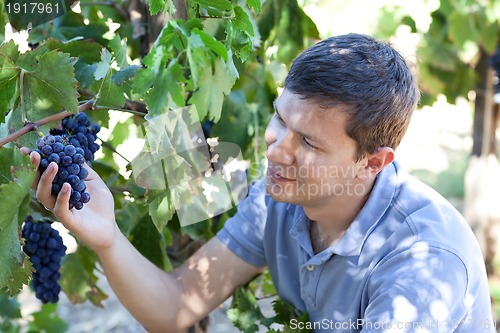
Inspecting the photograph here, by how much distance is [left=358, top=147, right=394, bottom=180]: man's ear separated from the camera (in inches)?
61.2

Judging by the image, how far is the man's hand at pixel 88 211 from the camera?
3.79ft

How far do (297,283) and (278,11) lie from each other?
2.21 ft

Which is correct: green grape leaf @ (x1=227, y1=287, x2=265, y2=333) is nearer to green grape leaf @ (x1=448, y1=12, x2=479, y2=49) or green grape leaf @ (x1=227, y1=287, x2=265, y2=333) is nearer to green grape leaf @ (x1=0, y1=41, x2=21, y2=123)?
green grape leaf @ (x1=0, y1=41, x2=21, y2=123)

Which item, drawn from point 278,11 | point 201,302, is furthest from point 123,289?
point 278,11

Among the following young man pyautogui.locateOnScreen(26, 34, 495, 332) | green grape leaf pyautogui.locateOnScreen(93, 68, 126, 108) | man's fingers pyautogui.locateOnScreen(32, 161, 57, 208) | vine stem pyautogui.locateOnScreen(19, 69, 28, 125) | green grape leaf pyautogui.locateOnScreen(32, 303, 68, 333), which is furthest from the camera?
green grape leaf pyautogui.locateOnScreen(32, 303, 68, 333)

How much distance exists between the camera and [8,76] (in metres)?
1.28

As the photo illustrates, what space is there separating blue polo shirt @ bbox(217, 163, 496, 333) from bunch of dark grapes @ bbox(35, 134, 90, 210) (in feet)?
2.04

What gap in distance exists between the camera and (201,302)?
1784mm

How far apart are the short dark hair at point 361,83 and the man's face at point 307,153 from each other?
0.02 metres

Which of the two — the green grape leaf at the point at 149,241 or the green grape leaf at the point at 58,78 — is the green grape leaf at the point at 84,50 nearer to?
the green grape leaf at the point at 58,78

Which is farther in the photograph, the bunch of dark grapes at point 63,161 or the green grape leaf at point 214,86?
the green grape leaf at point 214,86

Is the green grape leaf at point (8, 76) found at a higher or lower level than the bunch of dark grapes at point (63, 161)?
higher

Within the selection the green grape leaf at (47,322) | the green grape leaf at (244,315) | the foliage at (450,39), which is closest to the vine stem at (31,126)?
the green grape leaf at (244,315)

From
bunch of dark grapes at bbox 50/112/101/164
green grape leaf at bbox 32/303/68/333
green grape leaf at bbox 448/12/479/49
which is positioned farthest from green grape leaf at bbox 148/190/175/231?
green grape leaf at bbox 448/12/479/49
